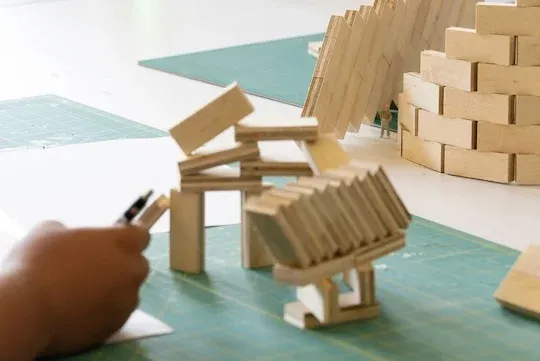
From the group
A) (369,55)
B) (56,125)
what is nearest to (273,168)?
(369,55)

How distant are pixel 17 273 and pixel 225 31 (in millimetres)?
5287

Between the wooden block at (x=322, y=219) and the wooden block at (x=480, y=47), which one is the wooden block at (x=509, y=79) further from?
the wooden block at (x=322, y=219)

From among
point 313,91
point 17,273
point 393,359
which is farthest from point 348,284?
point 313,91

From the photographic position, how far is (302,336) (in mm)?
2748

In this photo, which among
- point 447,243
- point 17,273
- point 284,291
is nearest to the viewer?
point 17,273

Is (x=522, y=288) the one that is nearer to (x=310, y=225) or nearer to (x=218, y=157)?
(x=310, y=225)

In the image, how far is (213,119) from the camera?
10.2ft

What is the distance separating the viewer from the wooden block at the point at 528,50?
4055 millimetres

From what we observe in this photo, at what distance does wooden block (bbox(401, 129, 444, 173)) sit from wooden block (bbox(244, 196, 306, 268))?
1735 millimetres

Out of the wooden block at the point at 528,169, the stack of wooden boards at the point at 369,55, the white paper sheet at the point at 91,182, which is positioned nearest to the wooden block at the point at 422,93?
the stack of wooden boards at the point at 369,55

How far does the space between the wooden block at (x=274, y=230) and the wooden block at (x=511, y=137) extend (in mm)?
1705

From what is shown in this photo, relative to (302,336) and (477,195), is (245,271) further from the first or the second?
(477,195)

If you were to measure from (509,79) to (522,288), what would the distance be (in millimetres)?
1370

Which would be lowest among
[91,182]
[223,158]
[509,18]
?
[91,182]
